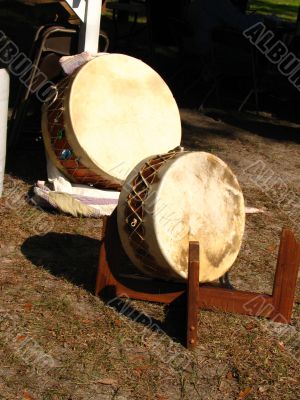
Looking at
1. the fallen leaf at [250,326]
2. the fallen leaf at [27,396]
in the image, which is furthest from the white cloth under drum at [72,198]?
the fallen leaf at [27,396]

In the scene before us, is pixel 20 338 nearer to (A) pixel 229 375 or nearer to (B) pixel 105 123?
(A) pixel 229 375

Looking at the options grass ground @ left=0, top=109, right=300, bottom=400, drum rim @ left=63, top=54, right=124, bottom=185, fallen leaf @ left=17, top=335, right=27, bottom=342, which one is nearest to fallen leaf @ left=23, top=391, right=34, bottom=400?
grass ground @ left=0, top=109, right=300, bottom=400

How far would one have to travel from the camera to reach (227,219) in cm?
377

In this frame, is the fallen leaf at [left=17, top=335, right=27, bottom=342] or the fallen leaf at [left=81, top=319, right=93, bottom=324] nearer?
the fallen leaf at [left=17, top=335, right=27, bottom=342]

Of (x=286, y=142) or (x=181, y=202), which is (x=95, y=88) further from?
(x=286, y=142)

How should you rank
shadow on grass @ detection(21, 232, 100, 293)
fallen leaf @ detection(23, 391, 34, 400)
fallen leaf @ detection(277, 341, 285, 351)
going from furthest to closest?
shadow on grass @ detection(21, 232, 100, 293)
fallen leaf @ detection(277, 341, 285, 351)
fallen leaf @ detection(23, 391, 34, 400)

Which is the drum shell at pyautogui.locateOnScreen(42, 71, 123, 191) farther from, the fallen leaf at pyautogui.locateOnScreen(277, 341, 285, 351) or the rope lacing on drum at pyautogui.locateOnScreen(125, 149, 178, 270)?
the fallen leaf at pyautogui.locateOnScreen(277, 341, 285, 351)

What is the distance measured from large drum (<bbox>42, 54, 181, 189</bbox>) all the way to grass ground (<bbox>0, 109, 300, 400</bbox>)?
1.21ft

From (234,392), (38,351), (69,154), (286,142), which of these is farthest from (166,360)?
(286,142)

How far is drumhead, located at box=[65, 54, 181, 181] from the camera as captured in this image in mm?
4879

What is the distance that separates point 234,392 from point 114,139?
224 cm

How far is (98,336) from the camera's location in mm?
3533

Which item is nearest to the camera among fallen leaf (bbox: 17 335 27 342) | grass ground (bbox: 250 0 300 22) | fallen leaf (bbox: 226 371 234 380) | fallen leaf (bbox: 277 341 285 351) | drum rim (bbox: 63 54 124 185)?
fallen leaf (bbox: 226 371 234 380)

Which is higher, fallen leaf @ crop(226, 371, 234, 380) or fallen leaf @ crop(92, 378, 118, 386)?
fallen leaf @ crop(226, 371, 234, 380)
